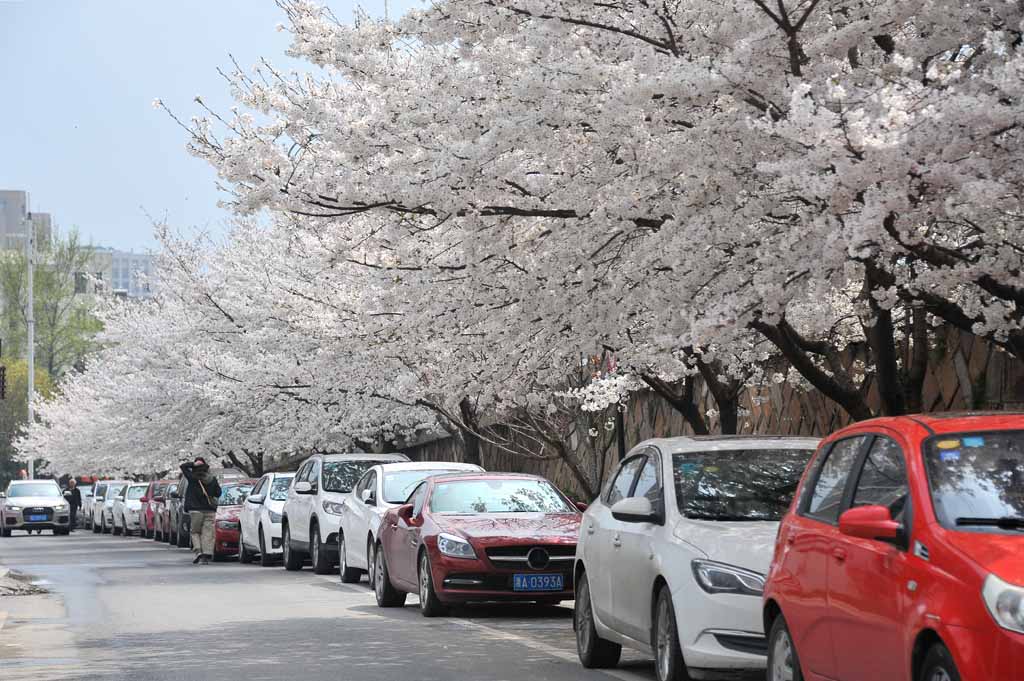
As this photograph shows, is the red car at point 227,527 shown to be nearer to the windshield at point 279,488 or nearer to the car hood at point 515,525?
the windshield at point 279,488

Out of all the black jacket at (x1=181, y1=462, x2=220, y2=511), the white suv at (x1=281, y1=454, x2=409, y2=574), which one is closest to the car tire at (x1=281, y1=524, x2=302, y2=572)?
the white suv at (x1=281, y1=454, x2=409, y2=574)

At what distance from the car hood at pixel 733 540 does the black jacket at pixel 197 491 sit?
22.5 m

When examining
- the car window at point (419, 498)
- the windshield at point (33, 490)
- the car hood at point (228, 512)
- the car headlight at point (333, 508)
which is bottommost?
the car window at point (419, 498)

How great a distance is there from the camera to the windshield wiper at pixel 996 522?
6945 mm

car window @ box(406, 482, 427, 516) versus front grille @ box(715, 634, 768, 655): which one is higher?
car window @ box(406, 482, 427, 516)

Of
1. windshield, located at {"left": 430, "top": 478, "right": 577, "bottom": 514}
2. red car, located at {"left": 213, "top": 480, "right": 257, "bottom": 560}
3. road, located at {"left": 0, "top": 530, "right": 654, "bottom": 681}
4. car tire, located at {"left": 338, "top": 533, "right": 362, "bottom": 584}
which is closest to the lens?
road, located at {"left": 0, "top": 530, "right": 654, "bottom": 681}

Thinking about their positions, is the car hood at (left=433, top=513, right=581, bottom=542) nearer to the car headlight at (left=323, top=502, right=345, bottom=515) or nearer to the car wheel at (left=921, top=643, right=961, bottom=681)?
the car headlight at (left=323, top=502, right=345, bottom=515)

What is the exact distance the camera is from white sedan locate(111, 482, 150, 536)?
51281 millimetres

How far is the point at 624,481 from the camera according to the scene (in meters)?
12.0

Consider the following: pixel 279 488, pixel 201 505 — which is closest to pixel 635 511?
pixel 279 488

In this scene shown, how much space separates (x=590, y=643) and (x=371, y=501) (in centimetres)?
934

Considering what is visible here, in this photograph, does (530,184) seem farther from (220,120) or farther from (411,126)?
(220,120)

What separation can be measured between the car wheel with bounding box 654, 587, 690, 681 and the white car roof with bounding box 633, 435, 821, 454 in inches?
48.9

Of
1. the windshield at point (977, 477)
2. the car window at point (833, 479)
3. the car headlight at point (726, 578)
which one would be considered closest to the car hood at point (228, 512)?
the car headlight at point (726, 578)
